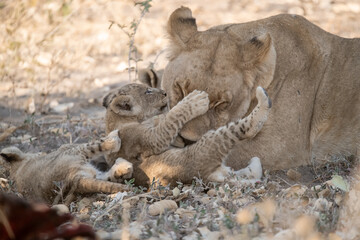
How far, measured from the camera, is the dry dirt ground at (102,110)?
9.75 ft

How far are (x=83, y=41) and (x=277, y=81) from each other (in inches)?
200

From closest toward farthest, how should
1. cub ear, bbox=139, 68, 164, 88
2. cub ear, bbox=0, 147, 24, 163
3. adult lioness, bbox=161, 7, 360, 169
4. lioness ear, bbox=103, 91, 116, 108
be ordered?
1. adult lioness, bbox=161, 7, 360, 169
2. cub ear, bbox=0, 147, 24, 163
3. lioness ear, bbox=103, 91, 116, 108
4. cub ear, bbox=139, 68, 164, 88

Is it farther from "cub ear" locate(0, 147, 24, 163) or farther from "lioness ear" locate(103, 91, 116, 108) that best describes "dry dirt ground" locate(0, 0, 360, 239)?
"lioness ear" locate(103, 91, 116, 108)

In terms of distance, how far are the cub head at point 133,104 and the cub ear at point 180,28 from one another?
0.47 m

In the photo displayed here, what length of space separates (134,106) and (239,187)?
146 cm

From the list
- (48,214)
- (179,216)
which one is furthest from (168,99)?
(48,214)

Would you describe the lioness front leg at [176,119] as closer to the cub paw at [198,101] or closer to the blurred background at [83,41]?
the cub paw at [198,101]

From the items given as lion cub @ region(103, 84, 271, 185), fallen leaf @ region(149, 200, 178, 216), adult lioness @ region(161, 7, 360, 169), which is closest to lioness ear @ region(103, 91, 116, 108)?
lion cub @ region(103, 84, 271, 185)

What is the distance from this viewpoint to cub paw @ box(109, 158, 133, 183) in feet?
13.5

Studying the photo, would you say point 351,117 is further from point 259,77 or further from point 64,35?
point 64,35

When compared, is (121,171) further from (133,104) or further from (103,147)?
(133,104)

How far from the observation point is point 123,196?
379cm

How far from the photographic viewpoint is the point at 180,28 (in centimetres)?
493

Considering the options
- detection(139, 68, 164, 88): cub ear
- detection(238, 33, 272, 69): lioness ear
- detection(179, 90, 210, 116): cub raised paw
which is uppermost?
detection(238, 33, 272, 69): lioness ear
